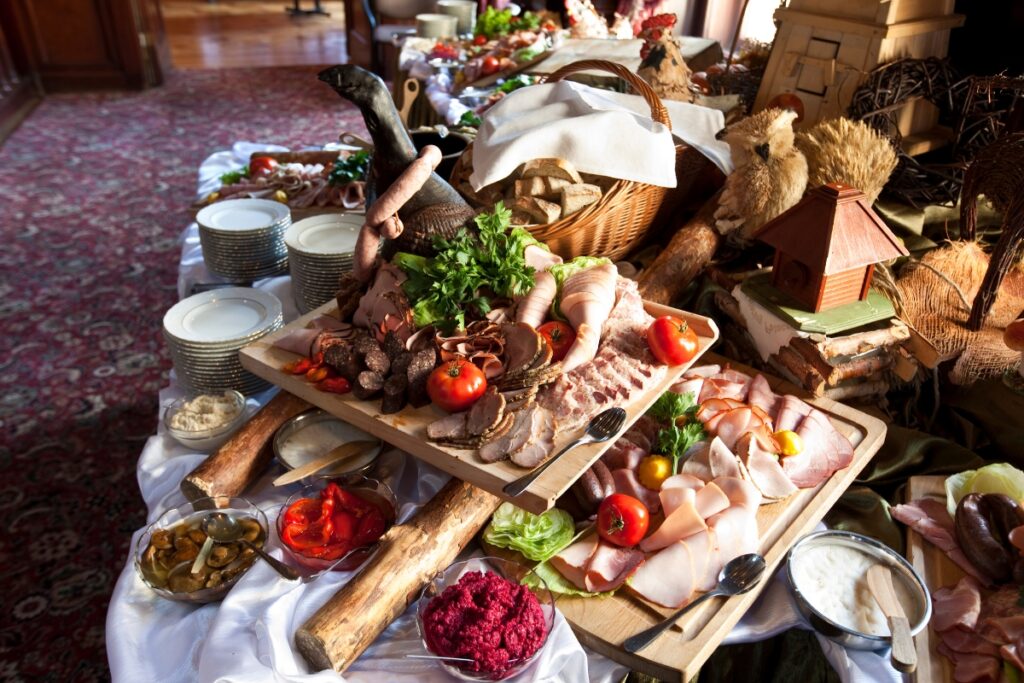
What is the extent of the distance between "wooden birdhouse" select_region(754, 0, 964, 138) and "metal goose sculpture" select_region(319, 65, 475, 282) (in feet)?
4.53

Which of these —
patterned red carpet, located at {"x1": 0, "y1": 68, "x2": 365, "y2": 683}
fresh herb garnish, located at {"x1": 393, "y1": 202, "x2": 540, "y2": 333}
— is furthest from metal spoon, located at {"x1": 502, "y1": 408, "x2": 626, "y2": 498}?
patterned red carpet, located at {"x1": 0, "y1": 68, "x2": 365, "y2": 683}

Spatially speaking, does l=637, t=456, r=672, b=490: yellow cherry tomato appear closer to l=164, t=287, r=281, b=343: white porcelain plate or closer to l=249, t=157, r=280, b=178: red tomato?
l=164, t=287, r=281, b=343: white porcelain plate

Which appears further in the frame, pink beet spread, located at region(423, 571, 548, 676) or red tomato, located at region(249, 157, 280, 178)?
red tomato, located at region(249, 157, 280, 178)

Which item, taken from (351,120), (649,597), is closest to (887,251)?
(649,597)

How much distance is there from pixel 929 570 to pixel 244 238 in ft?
5.99

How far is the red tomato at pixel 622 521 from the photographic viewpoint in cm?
128

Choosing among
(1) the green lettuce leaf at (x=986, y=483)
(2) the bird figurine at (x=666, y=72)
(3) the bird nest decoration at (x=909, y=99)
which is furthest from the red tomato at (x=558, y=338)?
(2) the bird figurine at (x=666, y=72)

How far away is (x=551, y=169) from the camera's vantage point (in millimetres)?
1841

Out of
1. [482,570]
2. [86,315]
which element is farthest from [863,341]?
[86,315]

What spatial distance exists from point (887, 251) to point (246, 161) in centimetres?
255

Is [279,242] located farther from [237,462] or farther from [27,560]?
[27,560]

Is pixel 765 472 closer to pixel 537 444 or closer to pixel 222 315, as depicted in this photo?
pixel 537 444

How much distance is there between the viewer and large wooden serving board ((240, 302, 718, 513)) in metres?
1.23

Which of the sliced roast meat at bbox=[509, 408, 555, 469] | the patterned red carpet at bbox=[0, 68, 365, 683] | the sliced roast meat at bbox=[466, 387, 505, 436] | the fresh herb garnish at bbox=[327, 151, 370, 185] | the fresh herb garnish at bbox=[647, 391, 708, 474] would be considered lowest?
the patterned red carpet at bbox=[0, 68, 365, 683]
